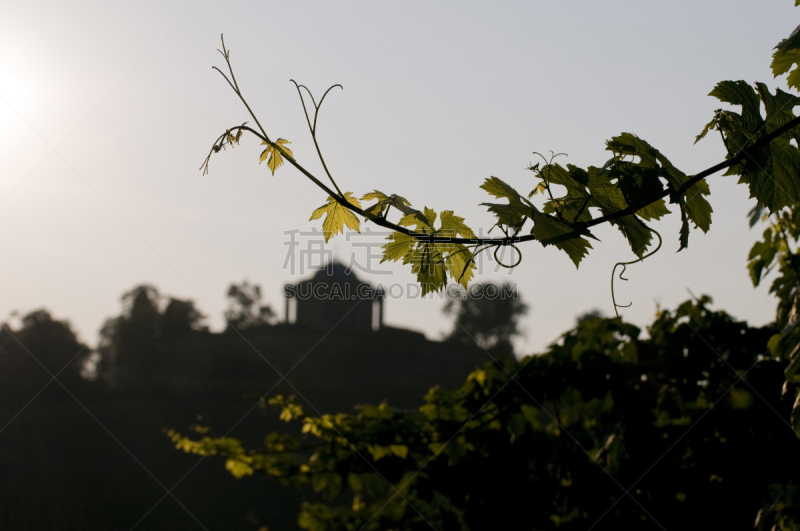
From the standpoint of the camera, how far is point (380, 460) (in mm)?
2957

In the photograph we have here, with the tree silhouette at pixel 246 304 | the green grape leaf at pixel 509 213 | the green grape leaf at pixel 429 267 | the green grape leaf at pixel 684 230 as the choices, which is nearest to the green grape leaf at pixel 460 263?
the green grape leaf at pixel 429 267

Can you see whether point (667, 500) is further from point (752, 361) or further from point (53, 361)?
point (53, 361)

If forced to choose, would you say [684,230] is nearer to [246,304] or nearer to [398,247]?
[398,247]

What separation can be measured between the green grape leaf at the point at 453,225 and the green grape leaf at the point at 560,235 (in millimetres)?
162

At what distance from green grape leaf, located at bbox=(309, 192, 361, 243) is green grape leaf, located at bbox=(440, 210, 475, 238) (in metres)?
0.18

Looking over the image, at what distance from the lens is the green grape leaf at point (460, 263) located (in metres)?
1.14

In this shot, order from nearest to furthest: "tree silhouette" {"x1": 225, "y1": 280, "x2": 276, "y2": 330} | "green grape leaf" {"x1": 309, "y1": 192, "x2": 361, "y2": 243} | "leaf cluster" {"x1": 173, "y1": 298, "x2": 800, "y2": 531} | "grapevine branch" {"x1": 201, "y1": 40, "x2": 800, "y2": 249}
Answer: "grapevine branch" {"x1": 201, "y1": 40, "x2": 800, "y2": 249}
"green grape leaf" {"x1": 309, "y1": 192, "x2": 361, "y2": 243}
"leaf cluster" {"x1": 173, "y1": 298, "x2": 800, "y2": 531}
"tree silhouette" {"x1": 225, "y1": 280, "x2": 276, "y2": 330}

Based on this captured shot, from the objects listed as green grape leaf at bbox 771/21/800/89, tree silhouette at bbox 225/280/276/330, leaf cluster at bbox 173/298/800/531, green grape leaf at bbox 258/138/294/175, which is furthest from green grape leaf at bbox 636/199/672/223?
tree silhouette at bbox 225/280/276/330

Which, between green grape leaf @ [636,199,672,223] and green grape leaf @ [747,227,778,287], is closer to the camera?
green grape leaf @ [636,199,672,223]

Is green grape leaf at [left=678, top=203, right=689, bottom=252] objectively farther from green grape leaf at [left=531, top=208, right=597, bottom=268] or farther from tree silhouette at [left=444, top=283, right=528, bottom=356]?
tree silhouette at [left=444, top=283, right=528, bottom=356]

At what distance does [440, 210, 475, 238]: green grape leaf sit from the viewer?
1.12 m

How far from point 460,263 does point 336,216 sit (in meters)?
0.28

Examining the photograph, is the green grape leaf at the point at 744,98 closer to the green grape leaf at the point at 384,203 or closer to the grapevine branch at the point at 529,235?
the grapevine branch at the point at 529,235

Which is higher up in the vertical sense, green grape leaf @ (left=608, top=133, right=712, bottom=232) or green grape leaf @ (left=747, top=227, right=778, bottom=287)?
green grape leaf @ (left=747, top=227, right=778, bottom=287)
